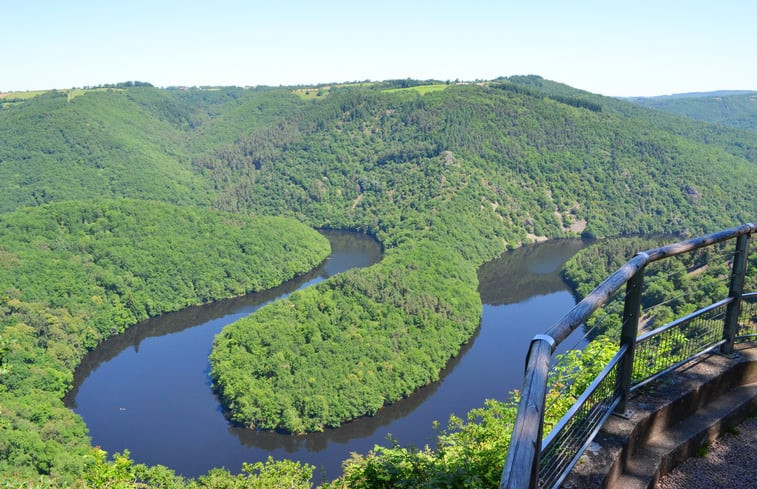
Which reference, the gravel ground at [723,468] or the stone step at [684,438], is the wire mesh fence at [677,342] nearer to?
the stone step at [684,438]

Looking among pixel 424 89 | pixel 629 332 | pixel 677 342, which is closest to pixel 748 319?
pixel 677 342

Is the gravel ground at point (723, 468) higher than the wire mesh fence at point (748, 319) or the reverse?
the reverse

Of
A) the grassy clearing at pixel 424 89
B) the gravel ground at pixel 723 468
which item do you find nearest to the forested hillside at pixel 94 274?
the gravel ground at pixel 723 468

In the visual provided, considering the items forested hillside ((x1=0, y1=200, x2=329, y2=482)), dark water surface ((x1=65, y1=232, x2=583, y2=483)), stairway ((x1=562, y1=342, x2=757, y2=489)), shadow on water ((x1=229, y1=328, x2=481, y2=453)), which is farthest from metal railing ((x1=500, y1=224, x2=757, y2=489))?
forested hillside ((x1=0, y1=200, x2=329, y2=482))

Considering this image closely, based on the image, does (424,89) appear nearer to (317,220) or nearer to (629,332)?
(317,220)

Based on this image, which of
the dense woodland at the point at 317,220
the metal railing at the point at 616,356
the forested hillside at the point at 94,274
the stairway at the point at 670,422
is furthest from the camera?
the forested hillside at the point at 94,274

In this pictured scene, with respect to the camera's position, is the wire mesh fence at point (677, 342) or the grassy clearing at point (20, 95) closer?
the wire mesh fence at point (677, 342)

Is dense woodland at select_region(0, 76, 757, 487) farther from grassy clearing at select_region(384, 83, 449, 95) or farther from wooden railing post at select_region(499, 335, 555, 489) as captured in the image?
wooden railing post at select_region(499, 335, 555, 489)

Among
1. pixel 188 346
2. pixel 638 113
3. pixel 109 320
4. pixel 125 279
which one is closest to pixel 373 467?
pixel 188 346
